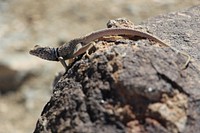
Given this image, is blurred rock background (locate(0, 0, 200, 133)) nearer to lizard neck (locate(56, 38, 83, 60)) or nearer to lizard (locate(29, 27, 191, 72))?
lizard (locate(29, 27, 191, 72))

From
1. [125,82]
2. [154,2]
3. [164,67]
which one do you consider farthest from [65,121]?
[154,2]

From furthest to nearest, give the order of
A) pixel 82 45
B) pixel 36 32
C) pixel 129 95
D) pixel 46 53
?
pixel 36 32, pixel 46 53, pixel 82 45, pixel 129 95

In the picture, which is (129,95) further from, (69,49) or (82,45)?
(69,49)

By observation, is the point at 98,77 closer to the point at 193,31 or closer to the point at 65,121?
the point at 65,121

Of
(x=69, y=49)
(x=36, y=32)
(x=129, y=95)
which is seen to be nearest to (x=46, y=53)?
(x=69, y=49)

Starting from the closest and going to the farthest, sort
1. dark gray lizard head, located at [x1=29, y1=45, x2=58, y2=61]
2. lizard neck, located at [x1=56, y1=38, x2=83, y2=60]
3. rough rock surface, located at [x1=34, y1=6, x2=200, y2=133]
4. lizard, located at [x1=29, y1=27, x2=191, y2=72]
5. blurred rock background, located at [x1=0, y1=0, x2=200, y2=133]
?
rough rock surface, located at [x1=34, y1=6, x2=200, y2=133], lizard, located at [x1=29, y1=27, x2=191, y2=72], lizard neck, located at [x1=56, y1=38, x2=83, y2=60], dark gray lizard head, located at [x1=29, y1=45, x2=58, y2=61], blurred rock background, located at [x1=0, y1=0, x2=200, y2=133]

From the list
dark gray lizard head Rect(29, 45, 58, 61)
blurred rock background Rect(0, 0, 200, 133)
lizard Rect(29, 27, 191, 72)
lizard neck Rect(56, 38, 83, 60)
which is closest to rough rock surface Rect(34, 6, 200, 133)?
lizard Rect(29, 27, 191, 72)

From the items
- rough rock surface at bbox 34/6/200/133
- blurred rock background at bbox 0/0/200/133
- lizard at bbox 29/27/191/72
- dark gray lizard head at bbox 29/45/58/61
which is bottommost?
rough rock surface at bbox 34/6/200/133
